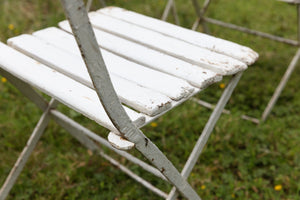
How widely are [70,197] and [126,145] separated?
0.99m

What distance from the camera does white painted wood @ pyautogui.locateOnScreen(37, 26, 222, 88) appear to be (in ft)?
3.66

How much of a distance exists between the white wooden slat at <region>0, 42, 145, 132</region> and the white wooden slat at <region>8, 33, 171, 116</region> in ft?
0.09

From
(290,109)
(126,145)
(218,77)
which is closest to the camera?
(126,145)

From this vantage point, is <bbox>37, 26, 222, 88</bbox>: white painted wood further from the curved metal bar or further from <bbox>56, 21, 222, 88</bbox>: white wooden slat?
the curved metal bar

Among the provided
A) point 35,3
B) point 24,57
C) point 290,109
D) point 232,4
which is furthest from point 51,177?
point 232,4

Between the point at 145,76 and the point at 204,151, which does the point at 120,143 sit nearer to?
the point at 145,76

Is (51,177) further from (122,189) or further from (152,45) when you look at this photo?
(152,45)

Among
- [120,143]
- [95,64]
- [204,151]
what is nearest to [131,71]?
[120,143]

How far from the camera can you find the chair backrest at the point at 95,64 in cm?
60

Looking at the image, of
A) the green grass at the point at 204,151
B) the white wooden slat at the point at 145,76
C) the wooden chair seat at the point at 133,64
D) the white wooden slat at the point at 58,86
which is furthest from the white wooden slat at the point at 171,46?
the green grass at the point at 204,151

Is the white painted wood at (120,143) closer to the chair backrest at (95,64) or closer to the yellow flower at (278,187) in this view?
the chair backrest at (95,64)

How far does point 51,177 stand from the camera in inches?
70.9

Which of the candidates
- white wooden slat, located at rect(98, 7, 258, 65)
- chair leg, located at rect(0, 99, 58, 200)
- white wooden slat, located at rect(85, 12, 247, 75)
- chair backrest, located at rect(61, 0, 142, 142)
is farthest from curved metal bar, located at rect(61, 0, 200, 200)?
chair leg, located at rect(0, 99, 58, 200)

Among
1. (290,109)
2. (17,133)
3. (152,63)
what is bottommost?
(17,133)
